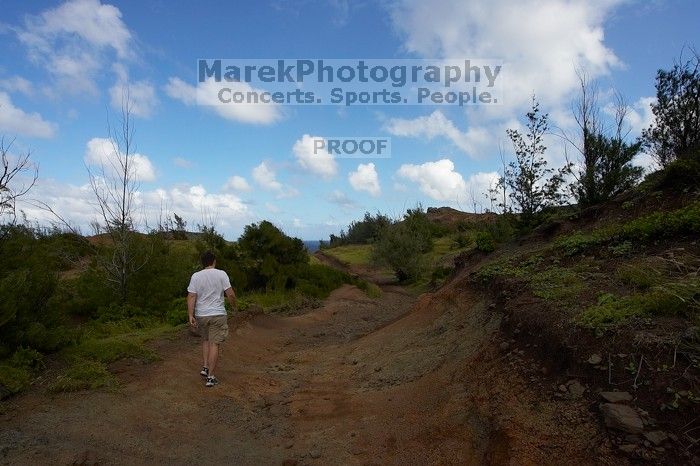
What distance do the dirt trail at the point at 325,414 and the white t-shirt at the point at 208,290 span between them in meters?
1.07

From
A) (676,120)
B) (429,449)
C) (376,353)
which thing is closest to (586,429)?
(429,449)

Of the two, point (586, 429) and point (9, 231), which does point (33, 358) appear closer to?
point (9, 231)

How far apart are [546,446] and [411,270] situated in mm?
23463

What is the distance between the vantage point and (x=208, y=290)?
7.00 m

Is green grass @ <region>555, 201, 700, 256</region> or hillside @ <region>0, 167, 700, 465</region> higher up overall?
green grass @ <region>555, 201, 700, 256</region>

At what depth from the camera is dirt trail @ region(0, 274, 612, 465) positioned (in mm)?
4363

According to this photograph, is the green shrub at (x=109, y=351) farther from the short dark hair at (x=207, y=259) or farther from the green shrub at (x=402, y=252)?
the green shrub at (x=402, y=252)

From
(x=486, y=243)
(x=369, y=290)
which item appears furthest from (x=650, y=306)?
(x=369, y=290)

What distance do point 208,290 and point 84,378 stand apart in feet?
6.30

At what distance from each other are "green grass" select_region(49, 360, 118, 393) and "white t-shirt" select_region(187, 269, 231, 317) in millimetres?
1423

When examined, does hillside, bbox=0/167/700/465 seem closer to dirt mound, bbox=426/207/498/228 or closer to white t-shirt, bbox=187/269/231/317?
white t-shirt, bbox=187/269/231/317

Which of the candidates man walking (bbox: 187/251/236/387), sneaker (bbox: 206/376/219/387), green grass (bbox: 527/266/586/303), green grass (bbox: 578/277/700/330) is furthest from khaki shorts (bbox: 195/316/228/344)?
green grass (bbox: 578/277/700/330)

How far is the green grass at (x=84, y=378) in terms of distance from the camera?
5.93 m

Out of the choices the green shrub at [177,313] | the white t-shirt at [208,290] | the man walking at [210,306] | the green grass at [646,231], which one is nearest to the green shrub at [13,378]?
the man walking at [210,306]
